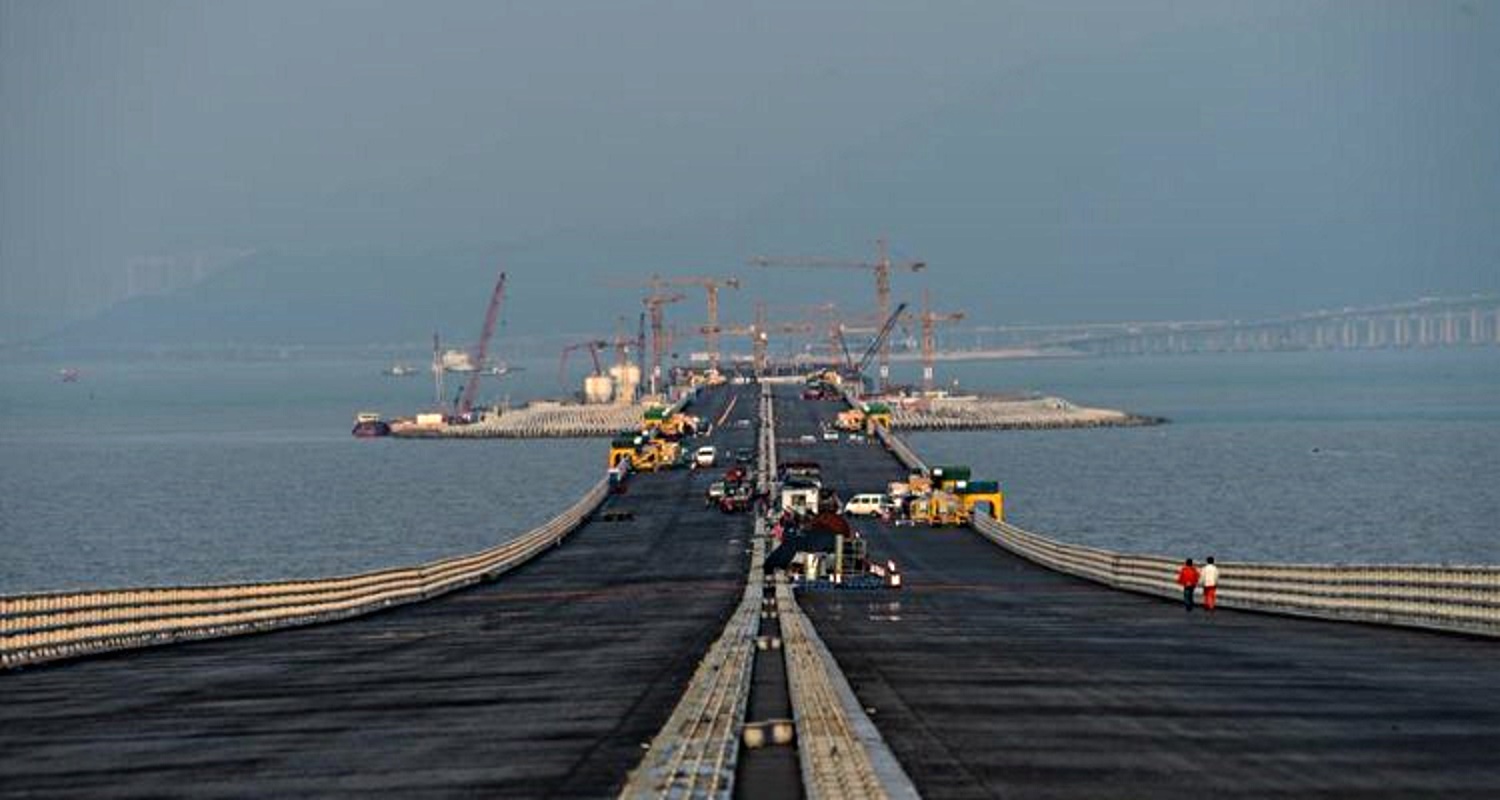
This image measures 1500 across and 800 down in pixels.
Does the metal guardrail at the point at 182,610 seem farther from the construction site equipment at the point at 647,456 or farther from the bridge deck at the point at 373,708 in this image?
the construction site equipment at the point at 647,456

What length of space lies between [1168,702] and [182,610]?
2315 centimetres

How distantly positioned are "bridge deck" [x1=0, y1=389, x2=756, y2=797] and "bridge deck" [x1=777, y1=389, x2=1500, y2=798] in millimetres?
2858

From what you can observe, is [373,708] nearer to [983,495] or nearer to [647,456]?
[983,495]

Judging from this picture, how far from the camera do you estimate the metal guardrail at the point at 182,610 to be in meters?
39.1

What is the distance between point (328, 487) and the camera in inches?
7308

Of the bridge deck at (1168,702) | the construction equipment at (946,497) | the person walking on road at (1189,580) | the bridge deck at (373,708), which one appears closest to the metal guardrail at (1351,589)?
the bridge deck at (1168,702)

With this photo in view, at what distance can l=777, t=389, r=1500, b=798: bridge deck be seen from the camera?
21406 mm

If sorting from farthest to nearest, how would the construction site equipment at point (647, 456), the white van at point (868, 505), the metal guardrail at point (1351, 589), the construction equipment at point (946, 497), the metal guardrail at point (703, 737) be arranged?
the construction site equipment at point (647, 456) < the white van at point (868, 505) < the construction equipment at point (946, 497) < the metal guardrail at point (1351, 589) < the metal guardrail at point (703, 737)

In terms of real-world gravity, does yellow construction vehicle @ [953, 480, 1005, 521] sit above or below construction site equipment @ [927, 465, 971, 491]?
below

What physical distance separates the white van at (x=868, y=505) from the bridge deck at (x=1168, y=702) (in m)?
53.8

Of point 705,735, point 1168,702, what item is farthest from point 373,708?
point 1168,702

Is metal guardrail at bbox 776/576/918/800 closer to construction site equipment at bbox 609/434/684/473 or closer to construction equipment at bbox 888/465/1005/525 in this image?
construction equipment at bbox 888/465/1005/525

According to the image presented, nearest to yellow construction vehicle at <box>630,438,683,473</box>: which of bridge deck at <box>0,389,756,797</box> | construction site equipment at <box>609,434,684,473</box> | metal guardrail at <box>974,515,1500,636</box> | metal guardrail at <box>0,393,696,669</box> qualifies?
construction site equipment at <box>609,434,684,473</box>

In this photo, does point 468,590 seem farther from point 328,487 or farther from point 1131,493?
point 328,487
